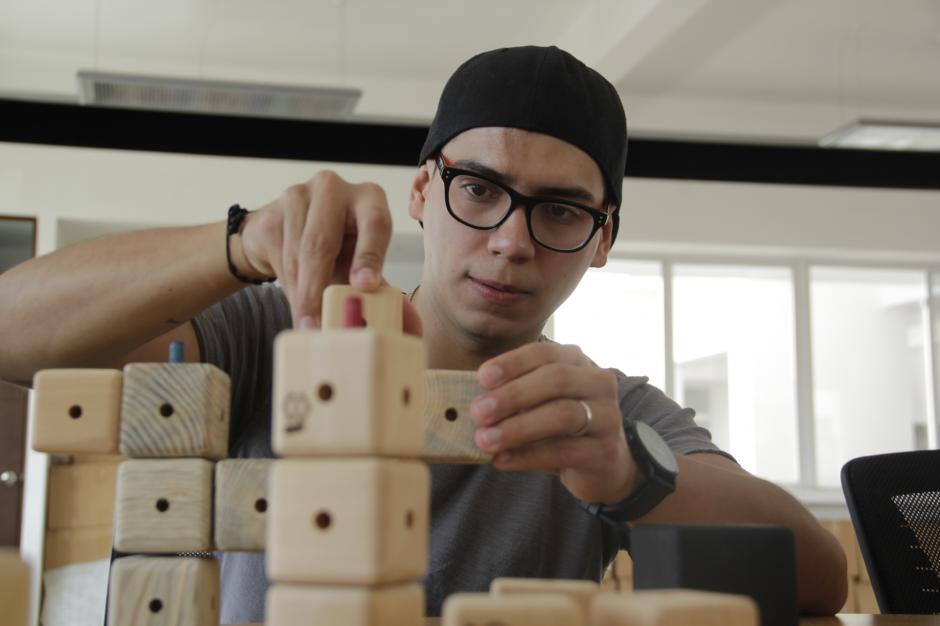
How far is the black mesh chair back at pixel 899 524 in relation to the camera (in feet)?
5.55

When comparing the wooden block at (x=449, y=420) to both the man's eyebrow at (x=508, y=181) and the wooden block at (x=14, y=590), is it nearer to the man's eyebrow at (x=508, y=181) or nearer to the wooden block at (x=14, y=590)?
the wooden block at (x=14, y=590)

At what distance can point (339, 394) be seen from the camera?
727 mm

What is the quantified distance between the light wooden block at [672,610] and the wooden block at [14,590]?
422mm

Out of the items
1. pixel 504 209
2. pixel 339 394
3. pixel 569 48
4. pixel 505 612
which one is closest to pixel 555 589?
pixel 505 612

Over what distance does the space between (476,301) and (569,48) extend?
15.6 ft

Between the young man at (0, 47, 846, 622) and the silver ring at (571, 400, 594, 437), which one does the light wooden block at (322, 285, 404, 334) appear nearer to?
the young man at (0, 47, 846, 622)

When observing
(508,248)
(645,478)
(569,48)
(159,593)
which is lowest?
(159,593)

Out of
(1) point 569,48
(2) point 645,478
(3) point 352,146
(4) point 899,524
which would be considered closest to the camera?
(2) point 645,478

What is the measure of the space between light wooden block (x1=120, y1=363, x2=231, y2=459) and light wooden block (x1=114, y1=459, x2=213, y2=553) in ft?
0.06

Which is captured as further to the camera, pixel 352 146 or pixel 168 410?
pixel 352 146

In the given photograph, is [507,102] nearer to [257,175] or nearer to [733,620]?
[733,620]

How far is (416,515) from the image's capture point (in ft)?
2.49

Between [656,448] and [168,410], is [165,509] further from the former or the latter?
[656,448]

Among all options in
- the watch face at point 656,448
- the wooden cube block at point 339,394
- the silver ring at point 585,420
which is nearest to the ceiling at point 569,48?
the watch face at point 656,448
